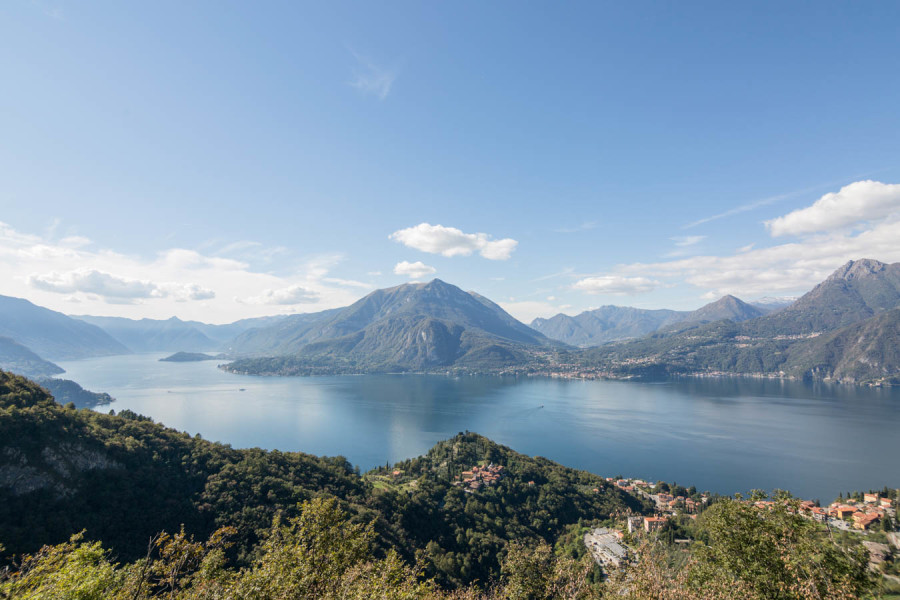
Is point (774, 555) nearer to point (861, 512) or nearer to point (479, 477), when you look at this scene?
point (479, 477)

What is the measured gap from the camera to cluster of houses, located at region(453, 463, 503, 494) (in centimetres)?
4881

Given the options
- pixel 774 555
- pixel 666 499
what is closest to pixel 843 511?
pixel 666 499

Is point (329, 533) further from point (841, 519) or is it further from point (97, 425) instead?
point (841, 519)

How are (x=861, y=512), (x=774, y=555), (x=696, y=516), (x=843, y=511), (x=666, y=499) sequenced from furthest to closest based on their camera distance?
(x=666, y=499) < (x=696, y=516) < (x=843, y=511) < (x=861, y=512) < (x=774, y=555)

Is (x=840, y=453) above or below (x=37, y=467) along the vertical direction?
below

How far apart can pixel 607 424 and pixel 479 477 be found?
215ft

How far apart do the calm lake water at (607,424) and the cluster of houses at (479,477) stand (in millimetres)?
27016

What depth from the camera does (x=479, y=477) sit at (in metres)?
51.4

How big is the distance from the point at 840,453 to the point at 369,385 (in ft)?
514

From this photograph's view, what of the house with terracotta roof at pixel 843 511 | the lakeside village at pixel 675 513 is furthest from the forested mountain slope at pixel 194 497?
the house with terracotta roof at pixel 843 511

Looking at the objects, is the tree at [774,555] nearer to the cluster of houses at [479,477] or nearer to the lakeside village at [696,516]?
the lakeside village at [696,516]

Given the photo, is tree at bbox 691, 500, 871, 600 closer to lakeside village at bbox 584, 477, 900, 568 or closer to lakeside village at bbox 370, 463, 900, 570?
lakeside village at bbox 370, 463, 900, 570

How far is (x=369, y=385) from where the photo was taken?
599 ft

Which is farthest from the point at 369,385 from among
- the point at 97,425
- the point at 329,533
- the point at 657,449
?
the point at 329,533
